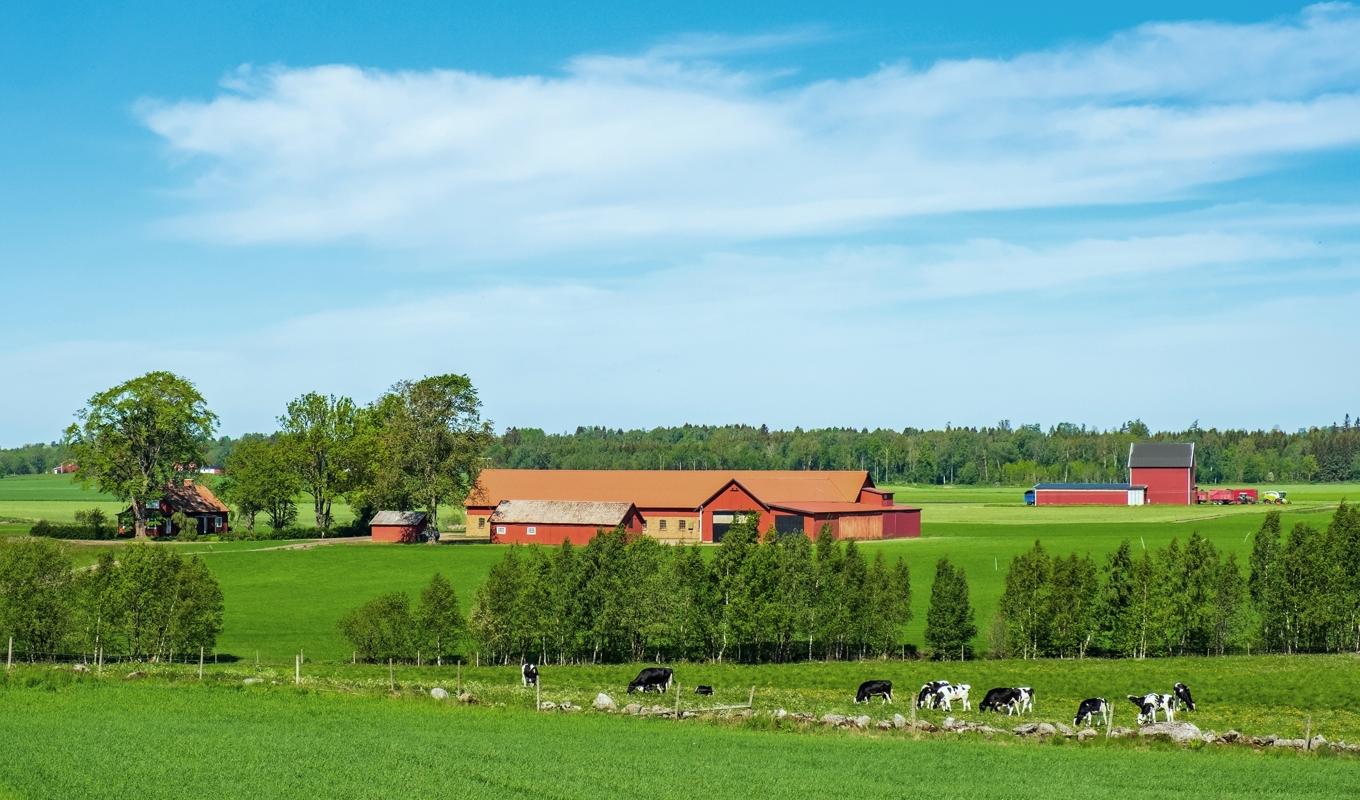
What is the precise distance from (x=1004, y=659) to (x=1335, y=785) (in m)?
26.2

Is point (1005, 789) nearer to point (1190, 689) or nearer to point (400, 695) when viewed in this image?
point (400, 695)

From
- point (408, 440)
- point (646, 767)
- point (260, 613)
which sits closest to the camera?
point (646, 767)

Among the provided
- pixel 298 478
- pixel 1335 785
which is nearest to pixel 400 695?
pixel 1335 785

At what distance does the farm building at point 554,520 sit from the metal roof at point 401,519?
535 centimetres

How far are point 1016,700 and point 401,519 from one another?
6722 cm

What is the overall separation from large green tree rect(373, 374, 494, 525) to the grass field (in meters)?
65.5

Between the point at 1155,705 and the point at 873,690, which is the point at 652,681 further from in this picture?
the point at 1155,705

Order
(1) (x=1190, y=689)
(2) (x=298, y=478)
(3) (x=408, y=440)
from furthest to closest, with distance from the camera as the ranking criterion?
1. (2) (x=298, y=478)
2. (3) (x=408, y=440)
3. (1) (x=1190, y=689)

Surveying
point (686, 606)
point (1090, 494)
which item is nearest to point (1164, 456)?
point (1090, 494)

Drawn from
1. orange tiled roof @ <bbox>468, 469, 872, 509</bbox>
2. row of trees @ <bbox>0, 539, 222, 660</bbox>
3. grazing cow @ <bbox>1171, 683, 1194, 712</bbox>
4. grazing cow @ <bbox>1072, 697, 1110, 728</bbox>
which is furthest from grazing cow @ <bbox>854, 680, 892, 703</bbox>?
orange tiled roof @ <bbox>468, 469, 872, 509</bbox>

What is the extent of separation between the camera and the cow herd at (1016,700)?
1384 inches

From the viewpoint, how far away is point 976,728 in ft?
105

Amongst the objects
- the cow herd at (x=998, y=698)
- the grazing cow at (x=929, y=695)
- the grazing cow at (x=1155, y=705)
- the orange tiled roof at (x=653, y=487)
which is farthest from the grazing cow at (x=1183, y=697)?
the orange tiled roof at (x=653, y=487)

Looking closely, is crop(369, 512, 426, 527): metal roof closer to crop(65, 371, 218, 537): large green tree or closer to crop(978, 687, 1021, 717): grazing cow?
crop(65, 371, 218, 537): large green tree
